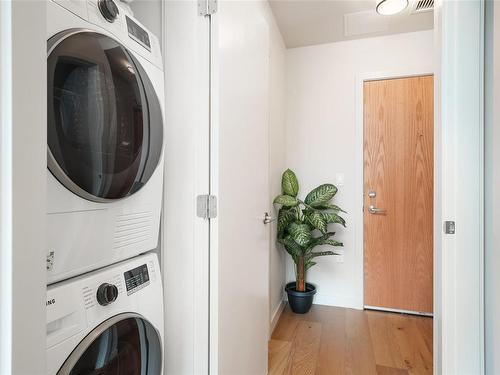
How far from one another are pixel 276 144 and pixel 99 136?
6.18ft

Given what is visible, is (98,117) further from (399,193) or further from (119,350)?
(399,193)

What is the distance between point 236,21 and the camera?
123 cm

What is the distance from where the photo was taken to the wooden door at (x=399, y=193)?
2549mm

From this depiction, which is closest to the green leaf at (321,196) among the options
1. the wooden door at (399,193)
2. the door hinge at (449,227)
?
the wooden door at (399,193)

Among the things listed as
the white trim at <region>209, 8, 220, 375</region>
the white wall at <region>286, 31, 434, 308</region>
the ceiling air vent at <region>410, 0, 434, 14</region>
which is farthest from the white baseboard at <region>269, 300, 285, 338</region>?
the ceiling air vent at <region>410, 0, 434, 14</region>

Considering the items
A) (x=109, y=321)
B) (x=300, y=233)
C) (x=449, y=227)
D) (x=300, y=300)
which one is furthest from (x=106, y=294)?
(x=300, y=300)

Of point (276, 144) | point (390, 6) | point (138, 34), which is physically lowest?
point (276, 144)

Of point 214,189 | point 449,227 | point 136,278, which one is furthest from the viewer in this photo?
point 449,227

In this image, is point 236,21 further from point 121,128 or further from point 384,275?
point 384,275

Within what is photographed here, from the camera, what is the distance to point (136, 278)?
865mm

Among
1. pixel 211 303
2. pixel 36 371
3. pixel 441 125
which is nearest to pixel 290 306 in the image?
pixel 211 303

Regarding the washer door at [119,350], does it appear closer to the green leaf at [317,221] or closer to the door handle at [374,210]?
the green leaf at [317,221]

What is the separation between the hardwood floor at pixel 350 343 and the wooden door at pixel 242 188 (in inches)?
14.1

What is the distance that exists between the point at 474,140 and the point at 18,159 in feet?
4.84
